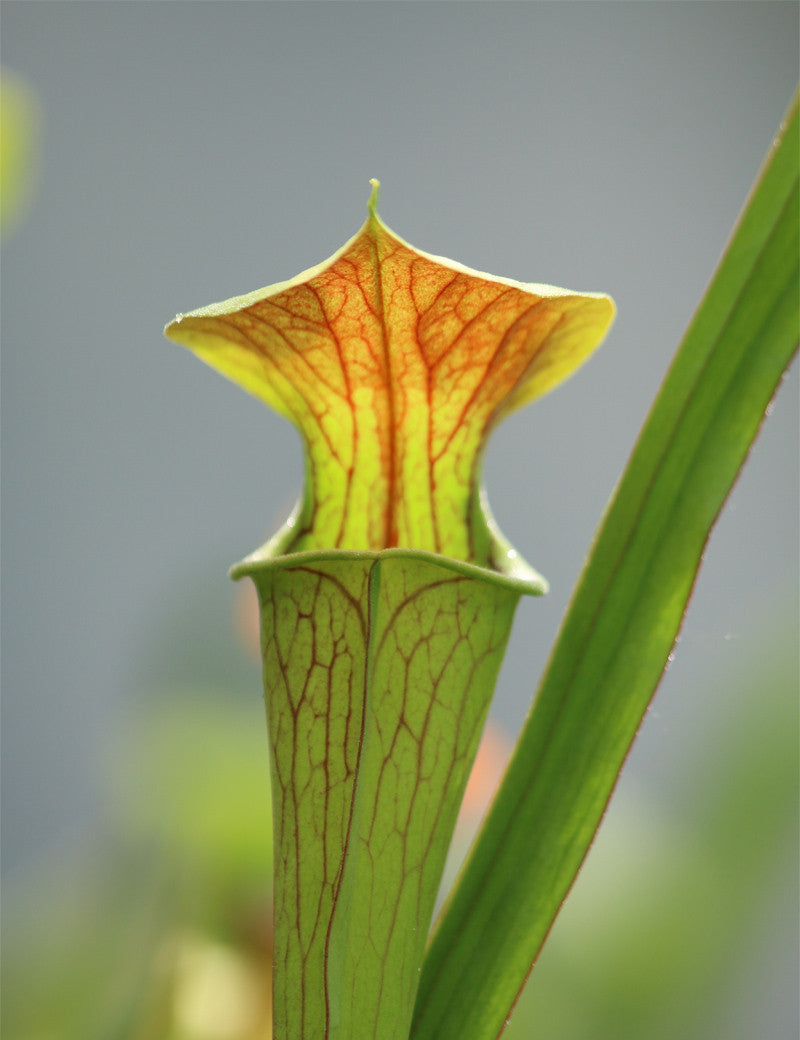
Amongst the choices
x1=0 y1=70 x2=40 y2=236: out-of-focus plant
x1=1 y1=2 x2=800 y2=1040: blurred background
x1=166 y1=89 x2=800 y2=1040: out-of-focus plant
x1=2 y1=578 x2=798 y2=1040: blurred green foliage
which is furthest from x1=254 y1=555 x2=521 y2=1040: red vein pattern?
x1=1 y1=2 x2=800 y2=1040: blurred background

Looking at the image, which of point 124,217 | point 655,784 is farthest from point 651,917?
point 124,217

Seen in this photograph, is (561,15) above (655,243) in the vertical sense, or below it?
above

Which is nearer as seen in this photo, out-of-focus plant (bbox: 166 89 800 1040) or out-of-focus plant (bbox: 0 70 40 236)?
out-of-focus plant (bbox: 166 89 800 1040)

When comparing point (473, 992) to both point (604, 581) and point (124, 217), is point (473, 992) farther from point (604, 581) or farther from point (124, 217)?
point (124, 217)

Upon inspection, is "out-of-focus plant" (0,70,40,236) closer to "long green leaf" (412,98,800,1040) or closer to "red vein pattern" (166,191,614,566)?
"red vein pattern" (166,191,614,566)

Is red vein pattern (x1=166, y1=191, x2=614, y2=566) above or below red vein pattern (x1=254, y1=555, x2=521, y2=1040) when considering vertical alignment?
above

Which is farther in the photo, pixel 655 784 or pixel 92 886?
pixel 655 784

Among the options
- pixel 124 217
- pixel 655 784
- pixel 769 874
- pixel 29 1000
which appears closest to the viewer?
pixel 29 1000

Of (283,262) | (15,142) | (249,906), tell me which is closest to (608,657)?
(15,142)
